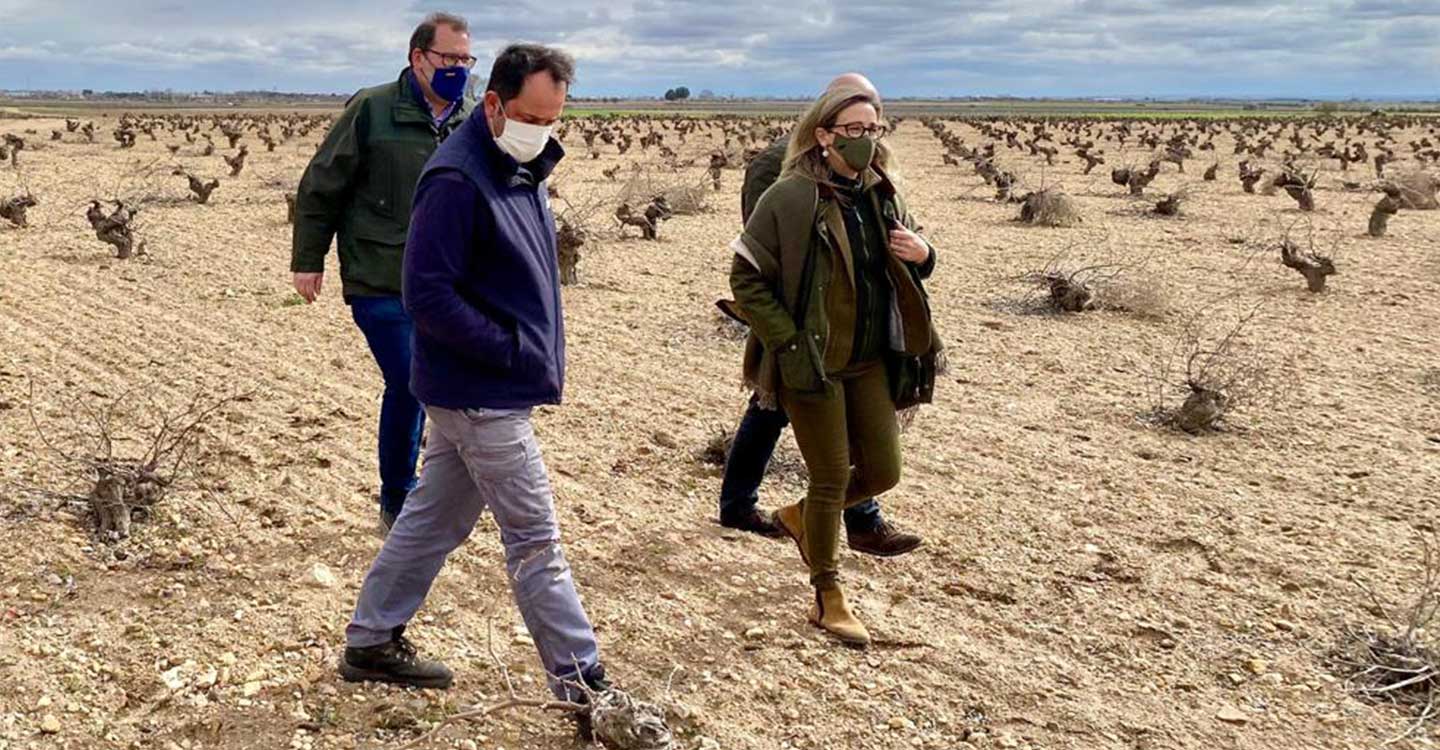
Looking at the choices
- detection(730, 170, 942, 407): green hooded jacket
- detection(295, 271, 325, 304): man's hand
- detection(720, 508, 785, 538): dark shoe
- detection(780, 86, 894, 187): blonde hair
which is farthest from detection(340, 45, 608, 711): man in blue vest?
detection(720, 508, 785, 538): dark shoe

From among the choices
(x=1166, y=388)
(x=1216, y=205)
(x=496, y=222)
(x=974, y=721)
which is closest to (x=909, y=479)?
(x=974, y=721)

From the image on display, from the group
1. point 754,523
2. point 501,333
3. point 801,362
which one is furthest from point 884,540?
point 501,333

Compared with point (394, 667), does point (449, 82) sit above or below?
above

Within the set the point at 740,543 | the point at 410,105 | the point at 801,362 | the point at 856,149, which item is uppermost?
the point at 410,105

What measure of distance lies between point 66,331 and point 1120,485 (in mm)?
7161

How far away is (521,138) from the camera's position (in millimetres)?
2820

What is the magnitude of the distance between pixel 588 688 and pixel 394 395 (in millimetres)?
1599

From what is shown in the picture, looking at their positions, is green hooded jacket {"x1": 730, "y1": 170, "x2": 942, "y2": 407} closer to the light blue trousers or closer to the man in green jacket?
the light blue trousers

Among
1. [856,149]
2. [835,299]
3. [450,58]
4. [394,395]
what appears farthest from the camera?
[394,395]

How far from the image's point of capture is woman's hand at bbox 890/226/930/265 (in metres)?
3.47

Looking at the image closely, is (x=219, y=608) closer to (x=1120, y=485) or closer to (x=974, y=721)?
(x=974, y=721)

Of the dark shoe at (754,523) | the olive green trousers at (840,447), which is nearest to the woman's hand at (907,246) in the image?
the olive green trousers at (840,447)

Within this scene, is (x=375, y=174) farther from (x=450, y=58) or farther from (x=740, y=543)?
(x=740, y=543)

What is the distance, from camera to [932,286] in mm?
11266
